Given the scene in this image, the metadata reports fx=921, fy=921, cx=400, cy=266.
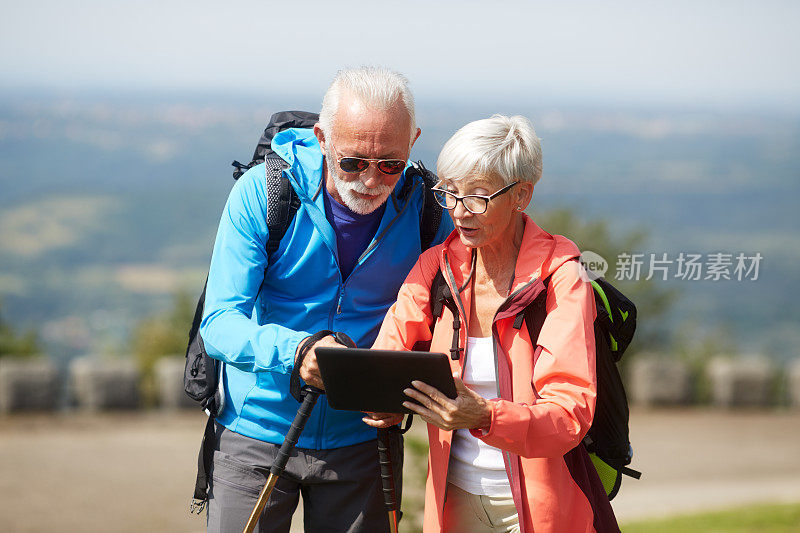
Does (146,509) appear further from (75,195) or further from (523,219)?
(75,195)

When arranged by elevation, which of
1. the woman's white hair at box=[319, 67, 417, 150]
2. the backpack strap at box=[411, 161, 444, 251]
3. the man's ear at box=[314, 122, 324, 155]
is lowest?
the backpack strap at box=[411, 161, 444, 251]

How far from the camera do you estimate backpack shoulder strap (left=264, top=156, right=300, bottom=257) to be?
275 centimetres

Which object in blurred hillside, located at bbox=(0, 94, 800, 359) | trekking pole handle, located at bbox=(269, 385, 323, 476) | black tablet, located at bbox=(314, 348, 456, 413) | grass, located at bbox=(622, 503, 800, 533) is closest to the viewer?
black tablet, located at bbox=(314, 348, 456, 413)

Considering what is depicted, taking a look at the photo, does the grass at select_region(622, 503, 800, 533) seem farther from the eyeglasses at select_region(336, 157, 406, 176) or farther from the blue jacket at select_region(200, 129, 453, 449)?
the eyeglasses at select_region(336, 157, 406, 176)

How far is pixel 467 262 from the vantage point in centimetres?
263

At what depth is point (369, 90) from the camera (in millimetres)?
2633

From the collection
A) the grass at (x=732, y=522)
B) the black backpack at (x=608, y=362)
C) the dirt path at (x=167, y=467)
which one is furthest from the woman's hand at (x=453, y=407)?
the dirt path at (x=167, y=467)

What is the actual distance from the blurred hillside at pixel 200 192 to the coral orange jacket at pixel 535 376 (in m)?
22.8

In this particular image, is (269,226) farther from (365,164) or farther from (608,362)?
(608,362)

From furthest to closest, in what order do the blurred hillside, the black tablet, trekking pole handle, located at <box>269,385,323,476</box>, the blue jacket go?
the blurred hillside < the blue jacket < trekking pole handle, located at <box>269,385,323,476</box> < the black tablet

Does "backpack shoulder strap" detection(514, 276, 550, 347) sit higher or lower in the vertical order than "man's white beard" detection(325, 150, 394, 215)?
lower

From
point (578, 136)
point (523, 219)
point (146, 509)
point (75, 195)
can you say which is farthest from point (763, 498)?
point (578, 136)

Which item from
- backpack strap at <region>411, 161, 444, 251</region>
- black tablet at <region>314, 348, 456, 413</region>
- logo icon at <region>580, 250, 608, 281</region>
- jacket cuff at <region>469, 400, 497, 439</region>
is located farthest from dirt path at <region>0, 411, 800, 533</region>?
jacket cuff at <region>469, 400, 497, 439</region>

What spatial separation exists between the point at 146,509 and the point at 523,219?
552cm
